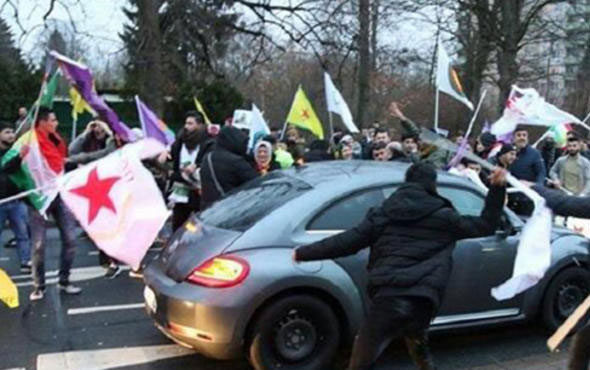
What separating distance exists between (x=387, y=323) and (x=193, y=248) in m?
1.70

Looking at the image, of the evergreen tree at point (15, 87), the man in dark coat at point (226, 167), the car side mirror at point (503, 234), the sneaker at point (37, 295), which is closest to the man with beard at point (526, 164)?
the car side mirror at point (503, 234)

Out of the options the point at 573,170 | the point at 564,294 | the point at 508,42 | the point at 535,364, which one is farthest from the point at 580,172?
the point at 508,42

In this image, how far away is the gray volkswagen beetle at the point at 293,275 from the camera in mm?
4516

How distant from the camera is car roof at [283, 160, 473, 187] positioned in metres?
5.25

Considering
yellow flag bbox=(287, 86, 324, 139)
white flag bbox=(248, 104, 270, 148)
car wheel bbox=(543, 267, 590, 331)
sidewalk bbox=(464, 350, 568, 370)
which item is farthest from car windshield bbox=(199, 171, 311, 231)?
yellow flag bbox=(287, 86, 324, 139)

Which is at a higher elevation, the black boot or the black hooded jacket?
the black hooded jacket

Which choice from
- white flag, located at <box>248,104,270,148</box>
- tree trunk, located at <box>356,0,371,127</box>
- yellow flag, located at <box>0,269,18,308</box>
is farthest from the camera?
tree trunk, located at <box>356,0,371,127</box>

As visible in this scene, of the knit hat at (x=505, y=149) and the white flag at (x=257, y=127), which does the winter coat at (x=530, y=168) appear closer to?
the knit hat at (x=505, y=149)

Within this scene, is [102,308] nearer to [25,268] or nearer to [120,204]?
[25,268]

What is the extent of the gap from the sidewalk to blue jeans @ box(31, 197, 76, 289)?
414 cm

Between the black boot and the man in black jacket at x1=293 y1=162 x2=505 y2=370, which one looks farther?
the black boot

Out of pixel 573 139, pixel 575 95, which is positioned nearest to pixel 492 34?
pixel 573 139

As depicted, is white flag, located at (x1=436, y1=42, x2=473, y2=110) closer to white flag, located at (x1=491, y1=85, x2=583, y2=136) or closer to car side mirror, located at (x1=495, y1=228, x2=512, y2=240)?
white flag, located at (x1=491, y1=85, x2=583, y2=136)

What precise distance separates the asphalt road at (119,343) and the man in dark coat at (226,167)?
136 cm
